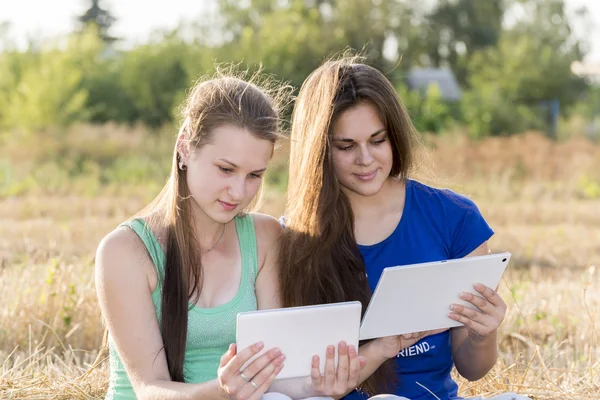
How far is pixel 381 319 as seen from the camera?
254 centimetres

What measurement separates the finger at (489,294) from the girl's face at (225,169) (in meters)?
0.80

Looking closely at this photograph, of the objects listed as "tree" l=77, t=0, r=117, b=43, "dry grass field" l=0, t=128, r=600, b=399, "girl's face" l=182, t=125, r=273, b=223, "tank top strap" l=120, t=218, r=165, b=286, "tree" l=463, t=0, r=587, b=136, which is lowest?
"dry grass field" l=0, t=128, r=600, b=399

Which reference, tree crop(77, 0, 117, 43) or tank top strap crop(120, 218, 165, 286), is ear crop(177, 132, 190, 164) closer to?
tank top strap crop(120, 218, 165, 286)

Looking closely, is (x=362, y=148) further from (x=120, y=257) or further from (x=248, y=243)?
(x=120, y=257)

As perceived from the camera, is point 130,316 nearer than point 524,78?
Yes

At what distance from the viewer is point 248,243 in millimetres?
2881

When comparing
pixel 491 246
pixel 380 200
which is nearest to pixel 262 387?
pixel 380 200

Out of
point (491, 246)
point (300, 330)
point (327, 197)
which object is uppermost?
point (327, 197)

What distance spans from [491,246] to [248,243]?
6118 mm

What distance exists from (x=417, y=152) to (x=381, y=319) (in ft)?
2.61

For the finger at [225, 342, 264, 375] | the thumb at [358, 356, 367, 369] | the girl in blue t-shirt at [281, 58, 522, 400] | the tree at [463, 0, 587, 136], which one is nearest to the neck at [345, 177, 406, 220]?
the girl in blue t-shirt at [281, 58, 522, 400]

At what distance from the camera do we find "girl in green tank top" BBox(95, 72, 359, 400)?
2.56 m

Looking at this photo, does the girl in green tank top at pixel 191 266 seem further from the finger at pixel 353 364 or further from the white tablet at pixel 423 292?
the white tablet at pixel 423 292

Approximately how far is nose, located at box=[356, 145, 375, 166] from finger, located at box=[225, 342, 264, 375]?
0.90 m
